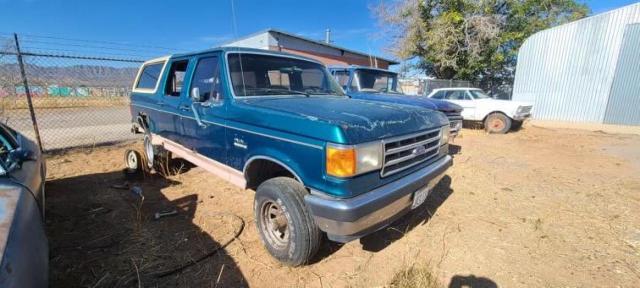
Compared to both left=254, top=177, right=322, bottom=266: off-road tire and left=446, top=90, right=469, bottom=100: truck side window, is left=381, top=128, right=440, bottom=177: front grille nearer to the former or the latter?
left=254, top=177, right=322, bottom=266: off-road tire

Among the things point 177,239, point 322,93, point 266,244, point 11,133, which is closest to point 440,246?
point 266,244

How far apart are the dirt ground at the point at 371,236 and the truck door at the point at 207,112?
0.87m

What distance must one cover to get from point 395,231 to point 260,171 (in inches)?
65.0

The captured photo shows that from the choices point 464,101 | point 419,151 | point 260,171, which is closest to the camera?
point 419,151

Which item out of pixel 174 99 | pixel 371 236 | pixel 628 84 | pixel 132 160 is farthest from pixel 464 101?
pixel 132 160

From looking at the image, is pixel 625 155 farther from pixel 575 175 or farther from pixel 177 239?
pixel 177 239

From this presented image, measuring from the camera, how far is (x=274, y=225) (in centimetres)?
265

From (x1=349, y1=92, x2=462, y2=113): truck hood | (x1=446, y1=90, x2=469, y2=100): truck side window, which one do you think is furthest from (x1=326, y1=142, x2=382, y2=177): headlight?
(x1=446, y1=90, x2=469, y2=100): truck side window

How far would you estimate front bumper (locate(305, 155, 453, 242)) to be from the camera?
6.68 ft

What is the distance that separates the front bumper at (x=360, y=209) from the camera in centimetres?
204

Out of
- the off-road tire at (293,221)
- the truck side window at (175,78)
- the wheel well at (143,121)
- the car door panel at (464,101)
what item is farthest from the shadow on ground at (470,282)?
the car door panel at (464,101)

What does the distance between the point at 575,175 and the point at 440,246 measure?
4.13 metres

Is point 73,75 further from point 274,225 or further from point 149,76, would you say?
point 274,225

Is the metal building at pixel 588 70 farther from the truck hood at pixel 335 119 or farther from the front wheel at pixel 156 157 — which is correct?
the front wheel at pixel 156 157
